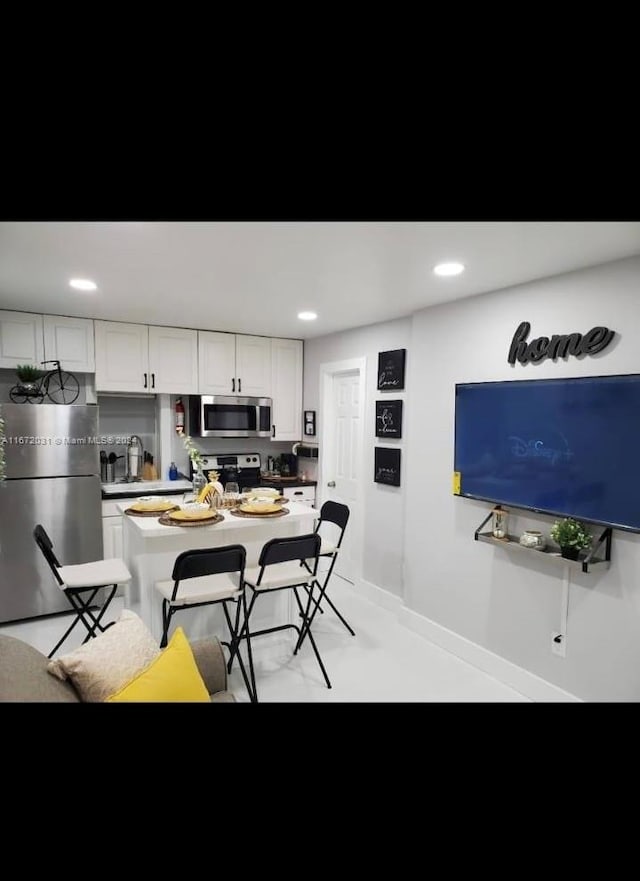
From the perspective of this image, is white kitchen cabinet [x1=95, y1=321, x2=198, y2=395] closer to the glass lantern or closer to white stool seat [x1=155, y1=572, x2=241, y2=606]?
white stool seat [x1=155, y1=572, x2=241, y2=606]

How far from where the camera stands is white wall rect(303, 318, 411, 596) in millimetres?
3643

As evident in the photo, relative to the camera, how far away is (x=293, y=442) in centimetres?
513

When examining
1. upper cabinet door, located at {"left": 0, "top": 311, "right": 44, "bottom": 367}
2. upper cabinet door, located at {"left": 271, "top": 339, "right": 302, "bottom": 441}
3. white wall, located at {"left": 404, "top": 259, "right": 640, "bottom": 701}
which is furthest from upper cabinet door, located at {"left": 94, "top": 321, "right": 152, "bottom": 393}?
white wall, located at {"left": 404, "top": 259, "right": 640, "bottom": 701}

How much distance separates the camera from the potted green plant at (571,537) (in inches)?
86.5

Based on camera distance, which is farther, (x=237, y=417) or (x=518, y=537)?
(x=237, y=417)

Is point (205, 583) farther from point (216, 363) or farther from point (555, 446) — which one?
point (216, 363)

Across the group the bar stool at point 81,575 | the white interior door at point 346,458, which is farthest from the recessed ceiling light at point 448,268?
the bar stool at point 81,575

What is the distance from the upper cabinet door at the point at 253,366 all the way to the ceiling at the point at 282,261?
3.49ft

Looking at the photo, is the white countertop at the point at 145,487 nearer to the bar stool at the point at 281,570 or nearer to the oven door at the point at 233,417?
the oven door at the point at 233,417

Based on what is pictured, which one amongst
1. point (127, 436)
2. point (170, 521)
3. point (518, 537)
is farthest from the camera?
point (127, 436)

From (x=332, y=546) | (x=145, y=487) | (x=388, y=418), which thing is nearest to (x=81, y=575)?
(x=145, y=487)
